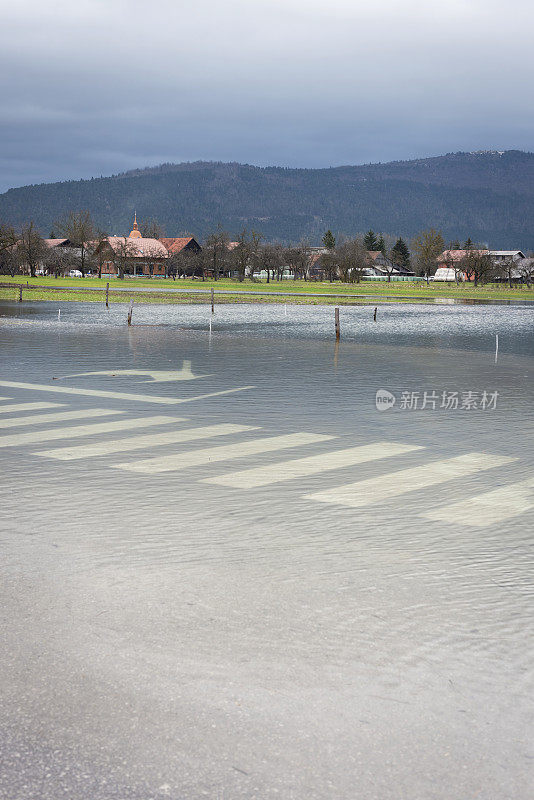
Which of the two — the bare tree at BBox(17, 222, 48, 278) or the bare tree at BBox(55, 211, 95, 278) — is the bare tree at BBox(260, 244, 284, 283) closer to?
the bare tree at BBox(55, 211, 95, 278)

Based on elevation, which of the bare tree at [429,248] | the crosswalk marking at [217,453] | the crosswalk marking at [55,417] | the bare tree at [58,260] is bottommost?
the crosswalk marking at [55,417]

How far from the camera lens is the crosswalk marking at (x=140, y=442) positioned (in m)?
10.5

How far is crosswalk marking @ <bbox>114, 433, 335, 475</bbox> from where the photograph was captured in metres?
9.87

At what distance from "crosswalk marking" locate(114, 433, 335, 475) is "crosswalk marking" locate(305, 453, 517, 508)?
1.78 meters

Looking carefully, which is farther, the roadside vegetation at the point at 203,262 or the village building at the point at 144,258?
the village building at the point at 144,258

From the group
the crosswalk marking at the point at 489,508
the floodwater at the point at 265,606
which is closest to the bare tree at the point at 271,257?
the floodwater at the point at 265,606

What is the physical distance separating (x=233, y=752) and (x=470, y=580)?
2.70 m

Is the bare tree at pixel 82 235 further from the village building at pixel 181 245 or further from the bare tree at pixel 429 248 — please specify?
the bare tree at pixel 429 248

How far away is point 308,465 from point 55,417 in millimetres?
4809

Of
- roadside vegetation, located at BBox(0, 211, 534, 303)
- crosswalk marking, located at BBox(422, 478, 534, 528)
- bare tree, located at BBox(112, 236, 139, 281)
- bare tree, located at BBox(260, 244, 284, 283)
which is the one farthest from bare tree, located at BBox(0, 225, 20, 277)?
crosswalk marking, located at BBox(422, 478, 534, 528)

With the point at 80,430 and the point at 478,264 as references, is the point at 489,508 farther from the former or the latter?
the point at 478,264

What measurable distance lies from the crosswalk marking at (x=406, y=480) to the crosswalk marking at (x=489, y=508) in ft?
1.99

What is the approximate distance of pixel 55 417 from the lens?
13375mm

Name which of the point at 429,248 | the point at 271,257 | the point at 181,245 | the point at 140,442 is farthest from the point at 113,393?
the point at 181,245
